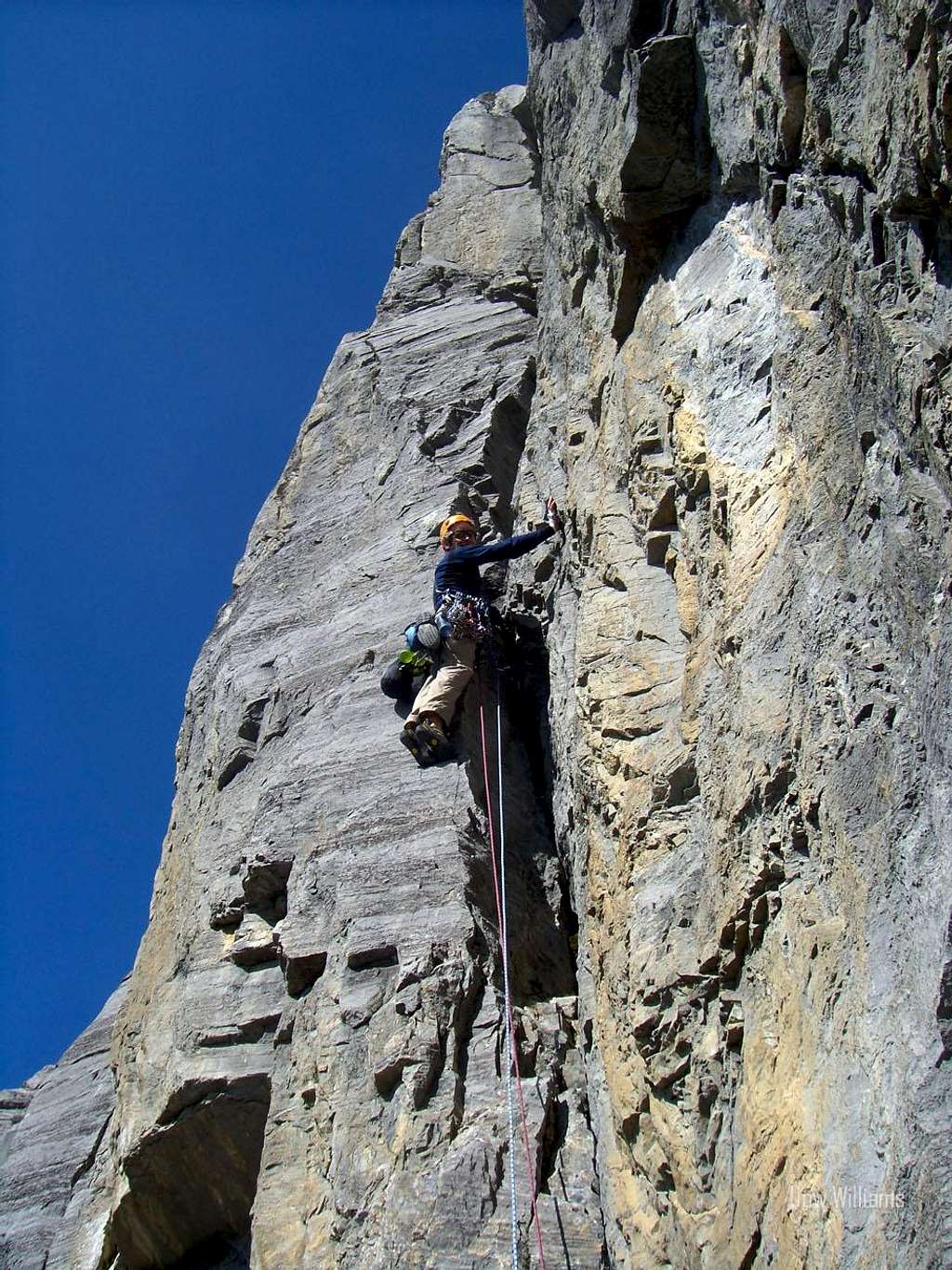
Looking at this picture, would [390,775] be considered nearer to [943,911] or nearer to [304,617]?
[304,617]

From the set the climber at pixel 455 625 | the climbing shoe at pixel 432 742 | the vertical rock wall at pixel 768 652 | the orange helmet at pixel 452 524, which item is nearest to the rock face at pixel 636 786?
the vertical rock wall at pixel 768 652

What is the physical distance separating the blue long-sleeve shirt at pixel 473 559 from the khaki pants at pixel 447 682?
1.48ft

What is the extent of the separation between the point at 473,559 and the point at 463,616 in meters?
0.55

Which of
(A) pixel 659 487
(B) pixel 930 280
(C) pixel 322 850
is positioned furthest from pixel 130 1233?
(B) pixel 930 280

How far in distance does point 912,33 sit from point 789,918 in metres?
3.50

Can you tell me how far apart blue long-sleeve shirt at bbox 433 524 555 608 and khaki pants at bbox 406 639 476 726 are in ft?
1.48

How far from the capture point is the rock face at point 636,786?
5047mm

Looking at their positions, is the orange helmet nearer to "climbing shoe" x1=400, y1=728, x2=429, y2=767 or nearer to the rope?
Result: the rope

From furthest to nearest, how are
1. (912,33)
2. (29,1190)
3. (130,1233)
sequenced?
(29,1190) → (130,1233) → (912,33)

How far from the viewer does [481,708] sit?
9.73 meters

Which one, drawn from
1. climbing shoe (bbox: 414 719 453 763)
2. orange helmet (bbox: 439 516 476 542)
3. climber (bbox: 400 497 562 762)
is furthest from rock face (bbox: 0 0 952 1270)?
orange helmet (bbox: 439 516 476 542)

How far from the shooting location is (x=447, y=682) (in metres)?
9.57

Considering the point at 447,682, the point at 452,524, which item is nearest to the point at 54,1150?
the point at 447,682

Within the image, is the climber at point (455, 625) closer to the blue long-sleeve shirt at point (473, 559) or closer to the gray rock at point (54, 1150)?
the blue long-sleeve shirt at point (473, 559)
